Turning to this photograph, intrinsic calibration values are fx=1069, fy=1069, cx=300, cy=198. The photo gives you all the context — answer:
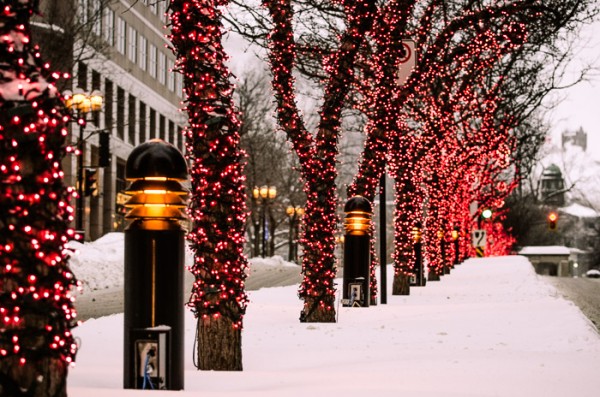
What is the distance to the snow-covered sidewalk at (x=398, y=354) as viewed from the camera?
23.4 ft

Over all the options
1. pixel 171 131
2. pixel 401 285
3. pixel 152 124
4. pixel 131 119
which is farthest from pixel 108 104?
pixel 401 285

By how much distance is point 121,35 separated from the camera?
55562 mm

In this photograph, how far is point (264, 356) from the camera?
393 inches

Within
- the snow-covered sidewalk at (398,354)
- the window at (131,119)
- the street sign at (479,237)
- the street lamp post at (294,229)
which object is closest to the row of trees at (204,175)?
the snow-covered sidewalk at (398,354)

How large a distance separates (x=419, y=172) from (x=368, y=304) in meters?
9.57

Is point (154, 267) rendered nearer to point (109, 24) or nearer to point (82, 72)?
point (82, 72)

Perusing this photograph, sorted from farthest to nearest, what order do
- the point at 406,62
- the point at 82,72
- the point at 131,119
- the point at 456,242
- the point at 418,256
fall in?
the point at 131,119
the point at 82,72
the point at 456,242
the point at 418,256
the point at 406,62

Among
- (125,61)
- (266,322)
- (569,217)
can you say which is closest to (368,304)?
(266,322)

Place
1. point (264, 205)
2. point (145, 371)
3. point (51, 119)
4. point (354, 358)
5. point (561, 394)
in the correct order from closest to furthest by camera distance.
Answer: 1. point (51, 119)
2. point (145, 371)
3. point (561, 394)
4. point (354, 358)
5. point (264, 205)

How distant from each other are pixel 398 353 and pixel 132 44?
166 feet

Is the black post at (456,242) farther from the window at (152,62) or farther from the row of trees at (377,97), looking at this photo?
the window at (152,62)

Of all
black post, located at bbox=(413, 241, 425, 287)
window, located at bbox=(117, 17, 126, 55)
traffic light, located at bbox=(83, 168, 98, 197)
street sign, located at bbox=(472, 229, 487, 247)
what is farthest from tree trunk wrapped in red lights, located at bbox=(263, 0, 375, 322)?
window, located at bbox=(117, 17, 126, 55)

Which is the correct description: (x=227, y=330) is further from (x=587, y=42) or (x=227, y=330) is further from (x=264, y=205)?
(x=264, y=205)

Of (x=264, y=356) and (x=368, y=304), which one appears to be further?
(x=368, y=304)
